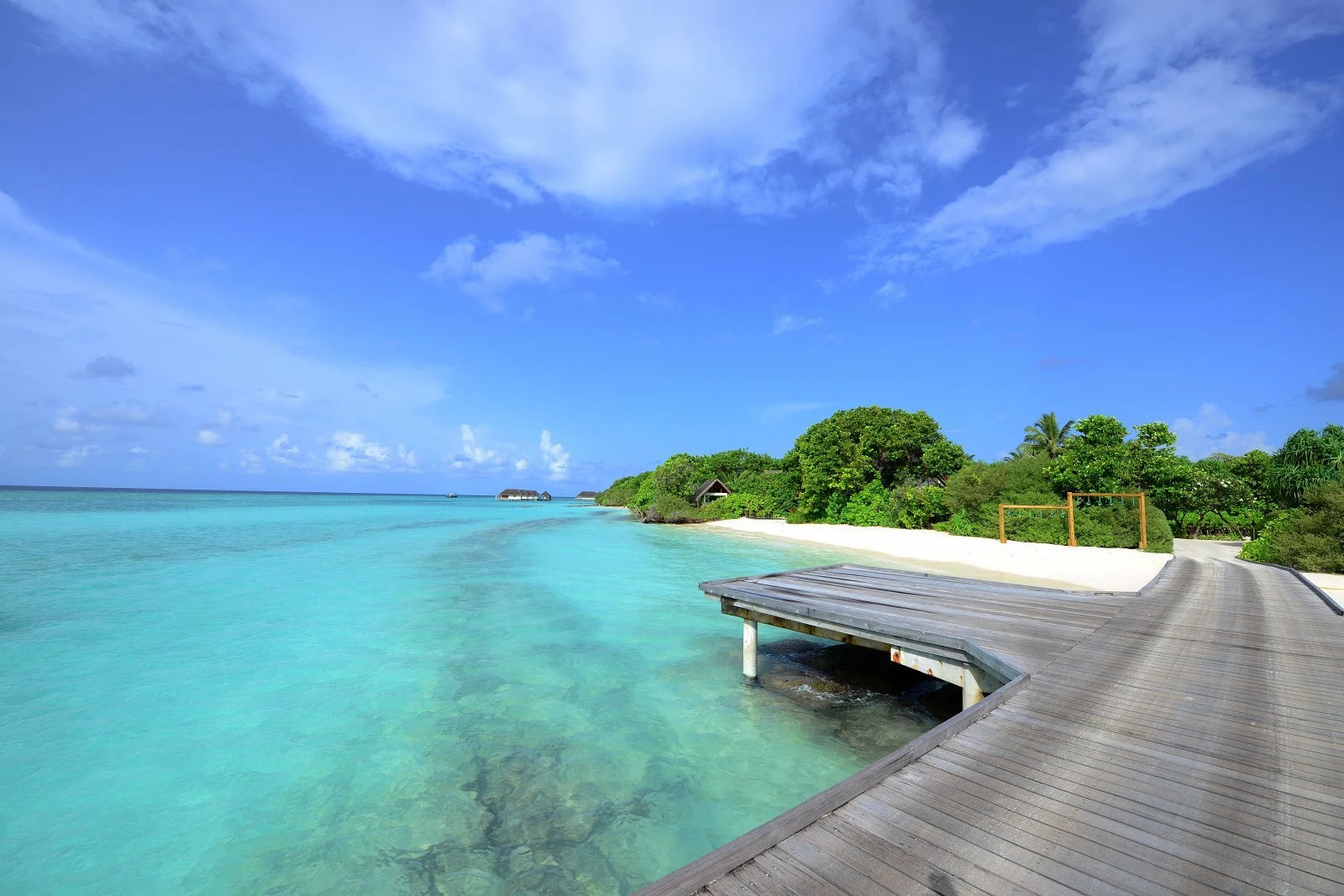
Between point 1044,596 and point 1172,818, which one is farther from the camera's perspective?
point 1044,596

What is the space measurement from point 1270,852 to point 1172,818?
0.31 meters

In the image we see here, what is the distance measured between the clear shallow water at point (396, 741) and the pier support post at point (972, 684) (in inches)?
36.8

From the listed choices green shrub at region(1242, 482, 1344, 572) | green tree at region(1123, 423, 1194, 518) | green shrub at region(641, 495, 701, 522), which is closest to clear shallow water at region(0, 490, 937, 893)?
green shrub at region(1242, 482, 1344, 572)

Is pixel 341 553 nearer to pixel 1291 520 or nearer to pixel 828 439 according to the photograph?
pixel 828 439

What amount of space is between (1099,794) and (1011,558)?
17644 mm

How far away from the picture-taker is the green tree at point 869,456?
36688mm

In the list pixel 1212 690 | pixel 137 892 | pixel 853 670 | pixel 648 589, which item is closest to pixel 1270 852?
pixel 1212 690

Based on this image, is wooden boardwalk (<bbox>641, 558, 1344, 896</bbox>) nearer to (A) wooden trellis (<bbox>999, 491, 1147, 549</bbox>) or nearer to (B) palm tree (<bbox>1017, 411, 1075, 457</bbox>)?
(A) wooden trellis (<bbox>999, 491, 1147, 549</bbox>)

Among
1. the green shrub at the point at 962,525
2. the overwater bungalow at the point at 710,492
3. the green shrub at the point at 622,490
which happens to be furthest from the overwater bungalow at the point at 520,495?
the green shrub at the point at 962,525

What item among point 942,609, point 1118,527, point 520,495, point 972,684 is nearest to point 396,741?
point 972,684

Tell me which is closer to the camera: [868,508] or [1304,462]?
[1304,462]

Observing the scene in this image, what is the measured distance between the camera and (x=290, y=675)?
8.49 metres

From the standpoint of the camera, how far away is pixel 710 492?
182ft

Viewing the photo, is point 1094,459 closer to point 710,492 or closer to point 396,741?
point 396,741
